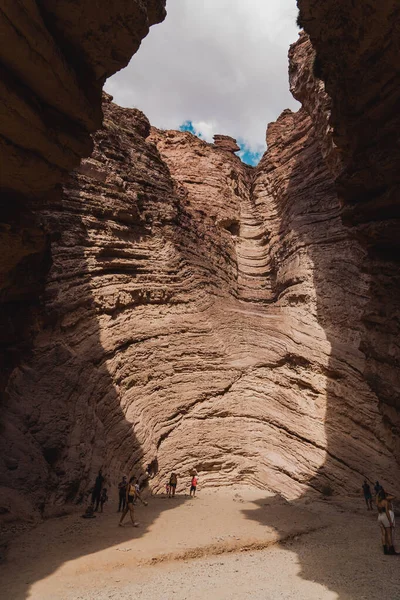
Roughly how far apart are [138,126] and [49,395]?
814 inches

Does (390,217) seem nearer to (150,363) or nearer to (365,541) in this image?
(365,541)

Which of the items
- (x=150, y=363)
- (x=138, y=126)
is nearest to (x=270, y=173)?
(x=138, y=126)

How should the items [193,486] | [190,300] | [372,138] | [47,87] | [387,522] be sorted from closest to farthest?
[47,87]
[387,522]
[372,138]
[193,486]
[190,300]

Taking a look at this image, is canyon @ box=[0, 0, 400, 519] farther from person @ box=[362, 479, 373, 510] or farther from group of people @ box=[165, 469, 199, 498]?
person @ box=[362, 479, 373, 510]

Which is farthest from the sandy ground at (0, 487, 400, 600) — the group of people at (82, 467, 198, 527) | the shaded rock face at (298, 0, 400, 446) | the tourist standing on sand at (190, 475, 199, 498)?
the shaded rock face at (298, 0, 400, 446)

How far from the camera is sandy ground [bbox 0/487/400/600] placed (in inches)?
271

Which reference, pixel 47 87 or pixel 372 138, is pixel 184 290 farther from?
pixel 47 87

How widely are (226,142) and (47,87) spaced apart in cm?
4435

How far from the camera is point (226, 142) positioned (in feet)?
160

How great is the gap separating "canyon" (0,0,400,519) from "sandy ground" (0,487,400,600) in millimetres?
2260

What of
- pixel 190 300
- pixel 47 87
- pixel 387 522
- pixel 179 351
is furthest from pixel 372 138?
pixel 190 300

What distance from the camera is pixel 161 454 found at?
1702 cm

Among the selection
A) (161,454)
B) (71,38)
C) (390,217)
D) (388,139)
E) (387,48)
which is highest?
(387,48)

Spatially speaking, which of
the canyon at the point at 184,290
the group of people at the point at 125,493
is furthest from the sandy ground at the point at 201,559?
the canyon at the point at 184,290
